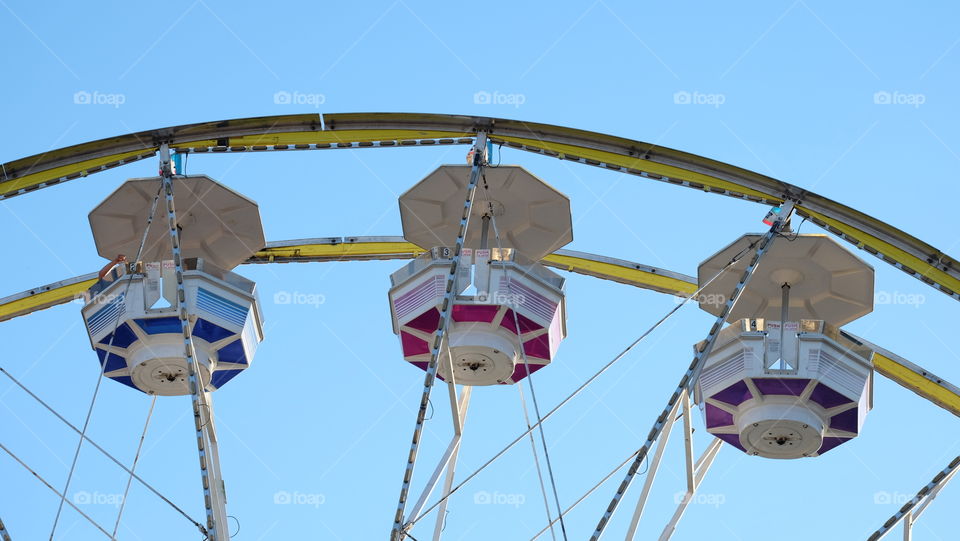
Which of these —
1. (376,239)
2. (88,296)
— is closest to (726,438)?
(376,239)

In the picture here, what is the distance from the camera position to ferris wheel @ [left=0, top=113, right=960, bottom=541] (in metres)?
42.3

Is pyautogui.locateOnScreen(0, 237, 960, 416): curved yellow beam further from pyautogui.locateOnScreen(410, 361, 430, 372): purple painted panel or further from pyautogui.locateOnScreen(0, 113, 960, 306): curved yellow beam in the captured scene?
pyautogui.locateOnScreen(0, 113, 960, 306): curved yellow beam

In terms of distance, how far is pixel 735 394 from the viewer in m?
45.2

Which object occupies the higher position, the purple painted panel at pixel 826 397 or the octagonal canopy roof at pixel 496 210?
the octagonal canopy roof at pixel 496 210

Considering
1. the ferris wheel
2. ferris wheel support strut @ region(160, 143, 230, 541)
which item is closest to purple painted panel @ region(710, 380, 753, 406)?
the ferris wheel

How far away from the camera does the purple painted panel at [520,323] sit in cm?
4459

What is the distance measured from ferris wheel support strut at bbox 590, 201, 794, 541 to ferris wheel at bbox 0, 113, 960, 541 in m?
0.05

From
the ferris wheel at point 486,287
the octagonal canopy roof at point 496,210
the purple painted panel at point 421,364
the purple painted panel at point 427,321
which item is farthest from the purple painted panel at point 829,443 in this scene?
the purple painted panel at point 421,364

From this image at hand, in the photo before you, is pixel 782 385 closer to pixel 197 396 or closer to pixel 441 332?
pixel 441 332

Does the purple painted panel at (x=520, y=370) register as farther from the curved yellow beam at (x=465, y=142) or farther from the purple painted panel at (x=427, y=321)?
the curved yellow beam at (x=465, y=142)

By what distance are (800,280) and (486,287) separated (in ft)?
27.5

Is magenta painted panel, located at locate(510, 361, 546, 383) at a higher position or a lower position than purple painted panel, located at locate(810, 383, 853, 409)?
higher

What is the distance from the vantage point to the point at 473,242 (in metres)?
48.1

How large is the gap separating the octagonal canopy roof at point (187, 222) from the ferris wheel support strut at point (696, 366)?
11985mm
